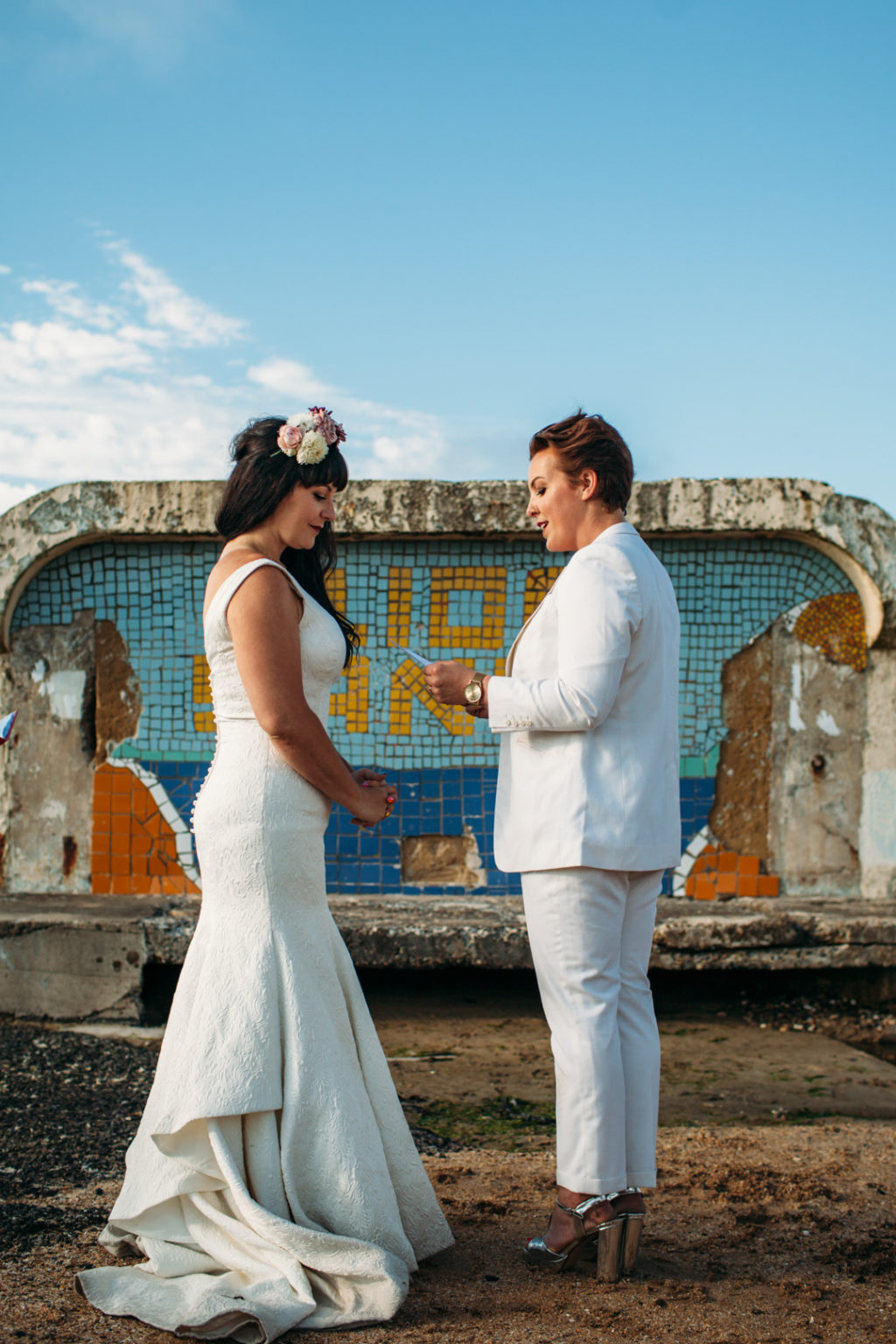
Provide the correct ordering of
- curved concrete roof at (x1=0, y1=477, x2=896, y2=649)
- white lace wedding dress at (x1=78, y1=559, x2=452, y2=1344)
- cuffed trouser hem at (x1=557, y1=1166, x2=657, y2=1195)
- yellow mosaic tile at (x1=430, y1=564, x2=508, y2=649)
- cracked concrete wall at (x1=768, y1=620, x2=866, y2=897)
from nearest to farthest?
white lace wedding dress at (x1=78, y1=559, x2=452, y2=1344) < cuffed trouser hem at (x1=557, y1=1166, x2=657, y2=1195) < curved concrete roof at (x1=0, y1=477, x2=896, y2=649) < cracked concrete wall at (x1=768, y1=620, x2=866, y2=897) < yellow mosaic tile at (x1=430, y1=564, x2=508, y2=649)

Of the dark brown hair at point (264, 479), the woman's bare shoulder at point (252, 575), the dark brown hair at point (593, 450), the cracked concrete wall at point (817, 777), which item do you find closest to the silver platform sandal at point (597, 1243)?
the dark brown hair at point (264, 479)

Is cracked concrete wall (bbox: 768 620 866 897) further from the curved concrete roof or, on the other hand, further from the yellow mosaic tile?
the yellow mosaic tile

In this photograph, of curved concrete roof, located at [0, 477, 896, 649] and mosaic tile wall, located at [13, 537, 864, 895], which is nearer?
curved concrete roof, located at [0, 477, 896, 649]

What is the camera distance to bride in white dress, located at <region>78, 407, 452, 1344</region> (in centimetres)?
216

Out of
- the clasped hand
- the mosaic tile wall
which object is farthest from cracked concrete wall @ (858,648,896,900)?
the clasped hand

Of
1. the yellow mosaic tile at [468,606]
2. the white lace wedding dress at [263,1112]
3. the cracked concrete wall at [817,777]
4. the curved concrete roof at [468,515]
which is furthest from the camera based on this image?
the yellow mosaic tile at [468,606]

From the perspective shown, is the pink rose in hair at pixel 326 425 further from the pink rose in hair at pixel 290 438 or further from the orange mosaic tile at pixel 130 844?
the orange mosaic tile at pixel 130 844

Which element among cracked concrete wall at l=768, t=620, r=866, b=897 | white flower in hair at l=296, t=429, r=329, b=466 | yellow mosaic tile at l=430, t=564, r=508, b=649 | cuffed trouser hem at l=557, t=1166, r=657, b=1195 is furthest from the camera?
yellow mosaic tile at l=430, t=564, r=508, b=649

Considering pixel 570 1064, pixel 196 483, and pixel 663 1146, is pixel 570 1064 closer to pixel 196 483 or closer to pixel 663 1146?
pixel 663 1146

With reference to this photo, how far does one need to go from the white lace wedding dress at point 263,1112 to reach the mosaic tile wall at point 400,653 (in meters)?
3.27

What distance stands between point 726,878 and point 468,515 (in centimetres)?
236

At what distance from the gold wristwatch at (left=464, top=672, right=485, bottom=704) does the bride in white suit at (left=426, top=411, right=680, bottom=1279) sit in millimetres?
48

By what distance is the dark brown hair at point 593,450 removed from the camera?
246 cm

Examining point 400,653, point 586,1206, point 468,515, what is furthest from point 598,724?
point 400,653
